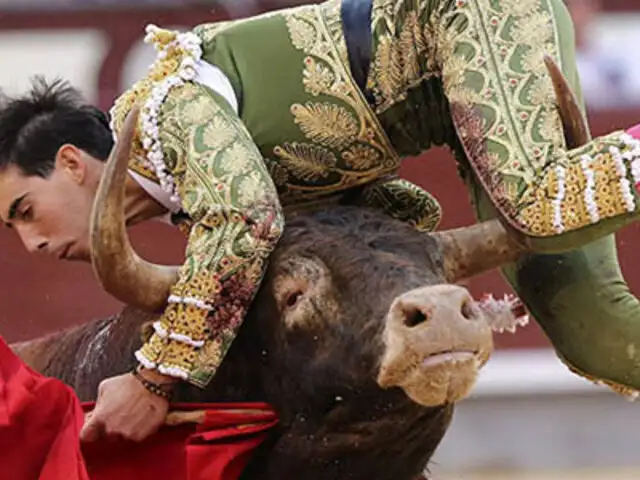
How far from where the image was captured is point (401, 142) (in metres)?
3.07

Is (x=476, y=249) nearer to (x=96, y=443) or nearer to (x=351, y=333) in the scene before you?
(x=351, y=333)

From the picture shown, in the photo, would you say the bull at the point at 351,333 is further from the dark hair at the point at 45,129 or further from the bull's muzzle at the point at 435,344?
the dark hair at the point at 45,129

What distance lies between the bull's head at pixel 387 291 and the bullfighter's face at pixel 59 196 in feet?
1.05

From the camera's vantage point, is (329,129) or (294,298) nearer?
(294,298)

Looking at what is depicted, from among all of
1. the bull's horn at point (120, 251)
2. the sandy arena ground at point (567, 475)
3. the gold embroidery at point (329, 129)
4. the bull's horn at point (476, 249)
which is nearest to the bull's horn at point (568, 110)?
the bull's horn at point (476, 249)

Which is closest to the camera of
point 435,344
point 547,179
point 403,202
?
point 435,344

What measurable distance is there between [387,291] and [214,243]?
263 millimetres

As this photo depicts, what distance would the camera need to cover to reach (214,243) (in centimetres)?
278

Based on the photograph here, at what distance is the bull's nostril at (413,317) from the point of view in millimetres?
2600

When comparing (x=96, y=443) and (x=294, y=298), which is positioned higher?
(x=294, y=298)

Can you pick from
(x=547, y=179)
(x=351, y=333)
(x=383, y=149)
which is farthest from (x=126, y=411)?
(x=547, y=179)

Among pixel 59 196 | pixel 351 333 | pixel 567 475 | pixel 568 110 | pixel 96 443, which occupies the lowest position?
pixel 567 475

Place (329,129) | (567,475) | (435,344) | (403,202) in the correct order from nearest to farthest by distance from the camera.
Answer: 1. (435,344)
2. (329,129)
3. (403,202)
4. (567,475)

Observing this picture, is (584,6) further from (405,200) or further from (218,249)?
(218,249)
